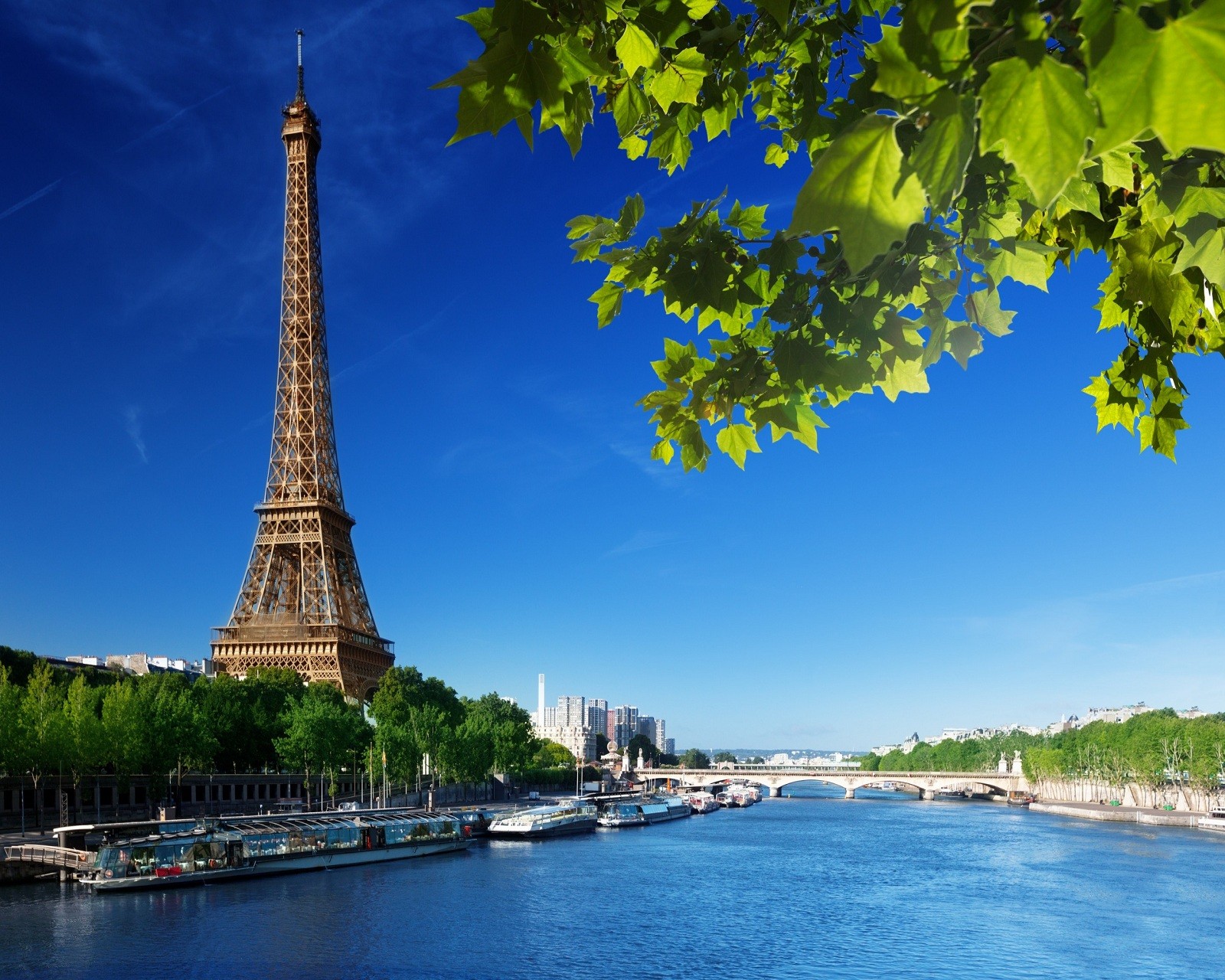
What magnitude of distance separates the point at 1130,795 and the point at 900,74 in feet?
420

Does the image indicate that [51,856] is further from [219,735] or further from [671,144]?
[671,144]

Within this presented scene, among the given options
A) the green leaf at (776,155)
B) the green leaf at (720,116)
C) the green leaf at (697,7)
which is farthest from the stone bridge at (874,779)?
the green leaf at (697,7)

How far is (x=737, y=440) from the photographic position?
12.7 ft

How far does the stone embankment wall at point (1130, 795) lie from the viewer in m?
99.1

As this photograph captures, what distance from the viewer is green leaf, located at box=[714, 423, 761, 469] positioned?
3.86m

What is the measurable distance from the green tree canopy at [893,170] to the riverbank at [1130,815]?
95.9m

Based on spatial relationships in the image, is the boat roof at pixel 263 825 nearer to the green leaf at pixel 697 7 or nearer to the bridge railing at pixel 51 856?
the bridge railing at pixel 51 856

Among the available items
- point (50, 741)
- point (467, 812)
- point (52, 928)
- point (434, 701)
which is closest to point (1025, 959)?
point (52, 928)

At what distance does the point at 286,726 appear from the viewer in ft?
234

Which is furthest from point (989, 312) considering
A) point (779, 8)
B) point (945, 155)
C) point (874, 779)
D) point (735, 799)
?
point (874, 779)

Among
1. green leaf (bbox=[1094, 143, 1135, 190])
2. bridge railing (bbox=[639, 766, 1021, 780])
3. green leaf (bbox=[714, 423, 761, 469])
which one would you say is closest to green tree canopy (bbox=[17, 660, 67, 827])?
green leaf (bbox=[714, 423, 761, 469])

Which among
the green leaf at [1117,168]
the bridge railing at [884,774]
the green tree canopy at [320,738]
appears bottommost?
the bridge railing at [884,774]

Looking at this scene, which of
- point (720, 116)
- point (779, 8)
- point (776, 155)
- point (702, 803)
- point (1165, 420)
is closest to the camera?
point (779, 8)

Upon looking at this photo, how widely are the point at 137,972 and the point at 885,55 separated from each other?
30655mm
